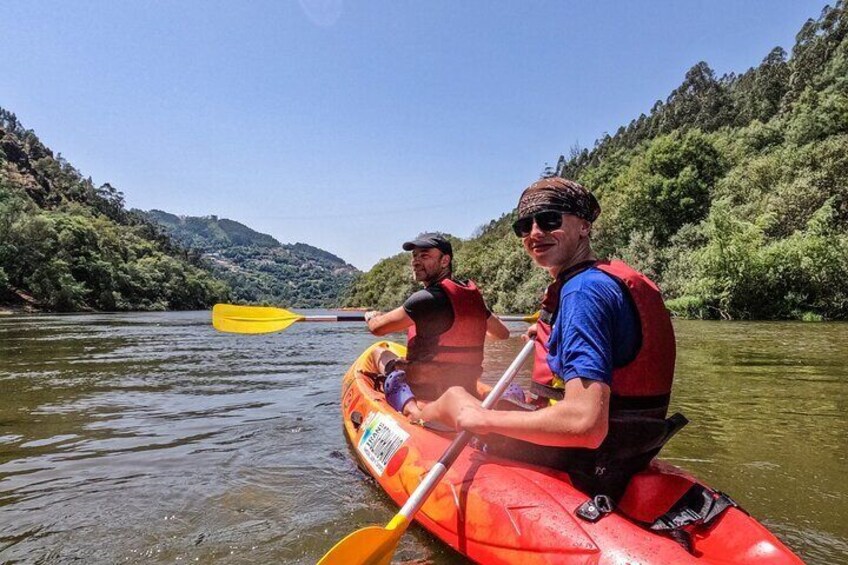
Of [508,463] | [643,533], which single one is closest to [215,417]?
[508,463]

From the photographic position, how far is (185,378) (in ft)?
31.3

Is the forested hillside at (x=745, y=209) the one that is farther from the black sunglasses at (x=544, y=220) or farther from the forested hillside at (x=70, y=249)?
the forested hillside at (x=70, y=249)

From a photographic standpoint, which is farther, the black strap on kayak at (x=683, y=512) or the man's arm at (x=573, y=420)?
the black strap on kayak at (x=683, y=512)

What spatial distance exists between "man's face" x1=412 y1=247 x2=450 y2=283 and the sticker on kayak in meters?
1.22

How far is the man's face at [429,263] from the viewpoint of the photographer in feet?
15.1

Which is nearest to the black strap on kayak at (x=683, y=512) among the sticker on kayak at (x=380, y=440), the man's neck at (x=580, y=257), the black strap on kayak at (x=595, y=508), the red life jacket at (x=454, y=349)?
the black strap on kayak at (x=595, y=508)

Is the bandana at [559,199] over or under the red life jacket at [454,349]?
over

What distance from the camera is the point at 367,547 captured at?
253 centimetres

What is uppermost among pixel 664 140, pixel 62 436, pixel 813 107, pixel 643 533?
pixel 813 107

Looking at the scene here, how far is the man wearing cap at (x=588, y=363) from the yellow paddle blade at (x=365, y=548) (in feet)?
2.14

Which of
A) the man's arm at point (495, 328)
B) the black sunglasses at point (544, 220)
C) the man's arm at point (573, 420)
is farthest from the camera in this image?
the man's arm at point (495, 328)

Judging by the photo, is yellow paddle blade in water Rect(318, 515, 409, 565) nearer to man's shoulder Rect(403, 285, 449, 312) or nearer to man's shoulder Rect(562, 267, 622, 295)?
man's shoulder Rect(562, 267, 622, 295)

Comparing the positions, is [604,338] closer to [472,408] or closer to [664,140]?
[472,408]

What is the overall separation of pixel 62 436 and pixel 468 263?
200 ft
